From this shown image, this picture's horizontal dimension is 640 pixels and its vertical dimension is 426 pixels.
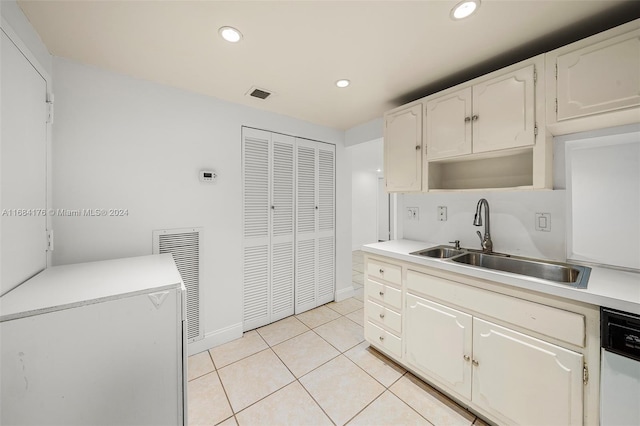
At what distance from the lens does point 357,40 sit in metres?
1.45

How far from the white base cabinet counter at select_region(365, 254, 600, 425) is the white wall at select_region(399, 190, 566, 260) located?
0.66 meters

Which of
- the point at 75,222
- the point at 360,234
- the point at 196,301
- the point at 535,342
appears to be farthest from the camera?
the point at 360,234

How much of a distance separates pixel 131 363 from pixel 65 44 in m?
1.95

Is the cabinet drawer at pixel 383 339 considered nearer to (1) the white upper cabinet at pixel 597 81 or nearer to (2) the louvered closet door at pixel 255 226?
(2) the louvered closet door at pixel 255 226

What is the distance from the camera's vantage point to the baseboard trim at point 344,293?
130 inches

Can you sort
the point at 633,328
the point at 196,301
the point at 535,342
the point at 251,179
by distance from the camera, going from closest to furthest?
the point at 633,328, the point at 535,342, the point at 196,301, the point at 251,179

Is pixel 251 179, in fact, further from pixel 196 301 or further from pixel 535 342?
pixel 535 342

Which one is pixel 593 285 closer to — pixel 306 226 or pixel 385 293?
pixel 385 293

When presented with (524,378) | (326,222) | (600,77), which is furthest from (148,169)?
(600,77)

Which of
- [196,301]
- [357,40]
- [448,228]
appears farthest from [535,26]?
[196,301]

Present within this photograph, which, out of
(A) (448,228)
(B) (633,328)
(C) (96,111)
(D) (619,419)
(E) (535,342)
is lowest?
(D) (619,419)

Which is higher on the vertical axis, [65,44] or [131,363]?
[65,44]

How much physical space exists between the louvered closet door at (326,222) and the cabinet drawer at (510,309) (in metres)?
1.54

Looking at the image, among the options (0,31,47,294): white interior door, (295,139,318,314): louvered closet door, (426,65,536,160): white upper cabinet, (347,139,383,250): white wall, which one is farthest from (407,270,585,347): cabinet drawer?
(347,139,383,250): white wall
